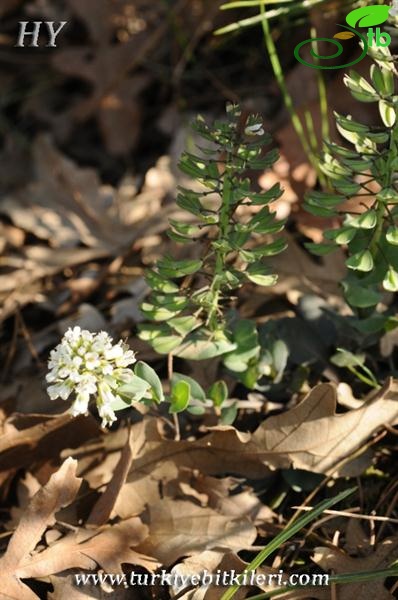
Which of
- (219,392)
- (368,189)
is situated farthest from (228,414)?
(368,189)

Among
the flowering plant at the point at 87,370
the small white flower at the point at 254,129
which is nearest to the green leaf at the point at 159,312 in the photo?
the flowering plant at the point at 87,370

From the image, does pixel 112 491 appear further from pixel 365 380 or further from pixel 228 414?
pixel 365 380

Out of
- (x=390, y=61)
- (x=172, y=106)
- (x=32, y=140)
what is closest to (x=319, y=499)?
(x=390, y=61)

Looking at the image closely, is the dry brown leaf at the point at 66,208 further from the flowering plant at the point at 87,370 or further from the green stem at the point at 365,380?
the flowering plant at the point at 87,370

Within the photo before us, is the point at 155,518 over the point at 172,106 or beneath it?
beneath

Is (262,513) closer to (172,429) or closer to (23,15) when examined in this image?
(172,429)

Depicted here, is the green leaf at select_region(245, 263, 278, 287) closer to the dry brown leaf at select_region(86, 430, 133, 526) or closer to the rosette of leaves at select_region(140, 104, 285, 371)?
the rosette of leaves at select_region(140, 104, 285, 371)
